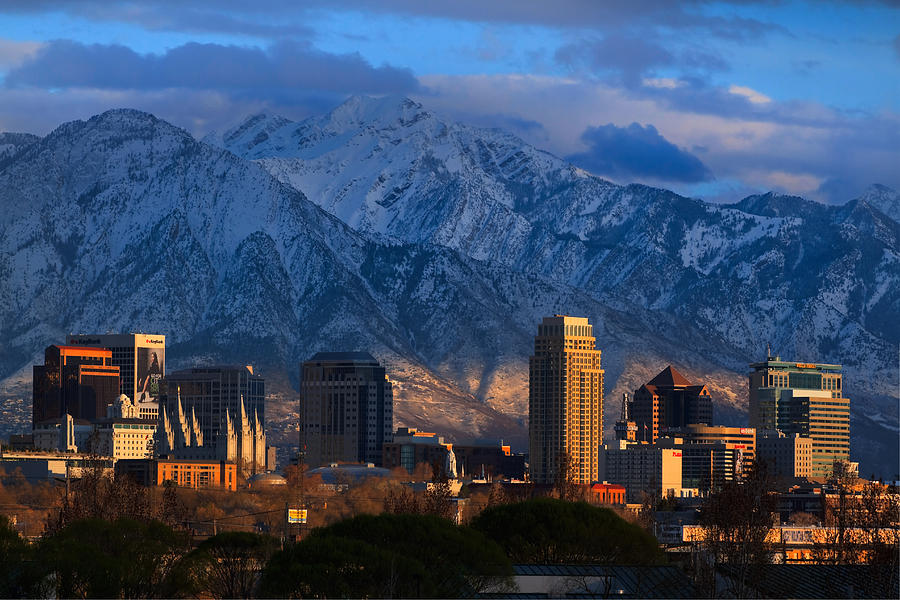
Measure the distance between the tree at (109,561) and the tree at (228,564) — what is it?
240 centimetres

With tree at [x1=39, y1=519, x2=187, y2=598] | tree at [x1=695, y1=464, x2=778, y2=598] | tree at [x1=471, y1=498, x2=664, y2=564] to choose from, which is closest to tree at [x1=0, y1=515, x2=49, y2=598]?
tree at [x1=39, y1=519, x2=187, y2=598]

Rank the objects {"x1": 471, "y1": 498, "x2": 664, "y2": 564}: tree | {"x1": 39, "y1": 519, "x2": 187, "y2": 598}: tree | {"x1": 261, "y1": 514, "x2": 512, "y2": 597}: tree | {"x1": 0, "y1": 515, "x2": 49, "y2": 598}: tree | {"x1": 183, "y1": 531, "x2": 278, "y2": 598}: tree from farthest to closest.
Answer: {"x1": 471, "y1": 498, "x2": 664, "y2": 564}: tree, {"x1": 183, "y1": 531, "x2": 278, "y2": 598}: tree, {"x1": 0, "y1": 515, "x2": 49, "y2": 598}: tree, {"x1": 39, "y1": 519, "x2": 187, "y2": 598}: tree, {"x1": 261, "y1": 514, "x2": 512, "y2": 597}: tree

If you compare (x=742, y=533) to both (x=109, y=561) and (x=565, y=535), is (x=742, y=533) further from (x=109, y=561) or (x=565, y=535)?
(x=109, y=561)

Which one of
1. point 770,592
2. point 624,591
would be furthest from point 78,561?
point 770,592

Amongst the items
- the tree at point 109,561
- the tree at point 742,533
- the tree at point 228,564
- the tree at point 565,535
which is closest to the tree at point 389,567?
the tree at point 228,564

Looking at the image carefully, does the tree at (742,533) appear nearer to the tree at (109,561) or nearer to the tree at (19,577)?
the tree at (109,561)

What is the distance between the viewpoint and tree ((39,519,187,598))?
147625mm

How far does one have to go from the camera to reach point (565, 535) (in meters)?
183

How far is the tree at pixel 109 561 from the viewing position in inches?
5812

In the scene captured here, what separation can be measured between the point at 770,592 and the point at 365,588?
93.1ft

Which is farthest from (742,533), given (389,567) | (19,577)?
(19,577)

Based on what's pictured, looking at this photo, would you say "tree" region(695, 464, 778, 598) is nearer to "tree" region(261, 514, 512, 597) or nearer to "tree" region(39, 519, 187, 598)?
"tree" region(261, 514, 512, 597)

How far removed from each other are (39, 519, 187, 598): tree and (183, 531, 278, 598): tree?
7.86ft

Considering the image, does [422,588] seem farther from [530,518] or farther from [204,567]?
[530,518]
